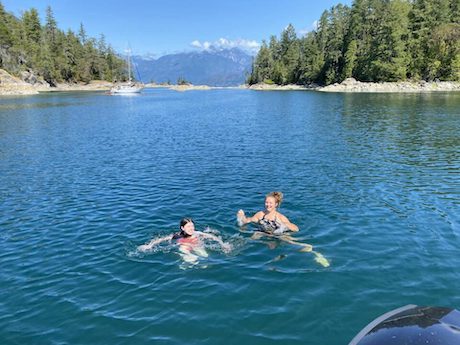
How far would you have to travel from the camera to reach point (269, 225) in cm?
1358

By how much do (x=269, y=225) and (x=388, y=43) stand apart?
123m

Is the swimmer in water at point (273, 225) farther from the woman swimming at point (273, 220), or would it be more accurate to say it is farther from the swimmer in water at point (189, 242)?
the swimmer in water at point (189, 242)

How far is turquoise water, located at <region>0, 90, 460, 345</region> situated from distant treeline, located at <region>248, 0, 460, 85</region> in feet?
325

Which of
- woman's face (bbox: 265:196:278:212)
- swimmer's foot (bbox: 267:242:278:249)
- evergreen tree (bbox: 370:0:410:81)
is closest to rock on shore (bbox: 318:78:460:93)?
evergreen tree (bbox: 370:0:410:81)

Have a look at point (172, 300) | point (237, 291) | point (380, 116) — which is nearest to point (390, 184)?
point (237, 291)

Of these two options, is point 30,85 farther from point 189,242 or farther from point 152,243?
point 189,242

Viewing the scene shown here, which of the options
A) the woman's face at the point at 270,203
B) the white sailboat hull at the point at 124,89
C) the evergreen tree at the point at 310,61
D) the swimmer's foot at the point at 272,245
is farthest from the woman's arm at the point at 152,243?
the evergreen tree at the point at 310,61

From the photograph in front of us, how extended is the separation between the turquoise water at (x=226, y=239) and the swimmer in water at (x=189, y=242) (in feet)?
1.07

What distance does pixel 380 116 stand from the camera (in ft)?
167

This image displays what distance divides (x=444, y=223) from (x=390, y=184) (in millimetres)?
5564

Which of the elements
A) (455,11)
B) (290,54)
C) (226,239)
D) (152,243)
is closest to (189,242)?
(152,243)

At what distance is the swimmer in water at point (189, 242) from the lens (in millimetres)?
12180

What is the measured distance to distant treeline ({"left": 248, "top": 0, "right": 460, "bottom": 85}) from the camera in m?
114

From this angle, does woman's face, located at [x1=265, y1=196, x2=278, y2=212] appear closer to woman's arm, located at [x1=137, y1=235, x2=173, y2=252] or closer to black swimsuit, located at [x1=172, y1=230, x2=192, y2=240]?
black swimsuit, located at [x1=172, y1=230, x2=192, y2=240]
